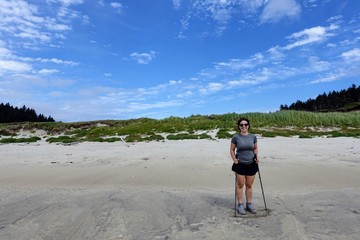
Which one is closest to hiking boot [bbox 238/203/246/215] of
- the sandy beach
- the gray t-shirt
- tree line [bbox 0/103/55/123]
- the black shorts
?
the sandy beach

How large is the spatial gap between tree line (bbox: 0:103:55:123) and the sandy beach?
6271 cm

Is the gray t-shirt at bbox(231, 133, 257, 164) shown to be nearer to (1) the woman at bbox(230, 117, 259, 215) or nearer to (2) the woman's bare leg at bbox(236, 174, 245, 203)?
(1) the woman at bbox(230, 117, 259, 215)

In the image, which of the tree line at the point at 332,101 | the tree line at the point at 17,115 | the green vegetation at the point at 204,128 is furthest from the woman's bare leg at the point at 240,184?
the tree line at the point at 332,101

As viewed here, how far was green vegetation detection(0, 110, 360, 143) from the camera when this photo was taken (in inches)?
914

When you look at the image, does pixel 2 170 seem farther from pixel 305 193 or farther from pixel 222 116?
pixel 222 116

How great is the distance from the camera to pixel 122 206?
24.1 ft

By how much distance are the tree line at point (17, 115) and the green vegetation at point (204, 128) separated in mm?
37274

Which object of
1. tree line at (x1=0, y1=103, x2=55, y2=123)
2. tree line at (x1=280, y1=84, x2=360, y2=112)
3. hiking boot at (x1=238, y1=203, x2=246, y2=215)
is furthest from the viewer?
tree line at (x1=280, y1=84, x2=360, y2=112)

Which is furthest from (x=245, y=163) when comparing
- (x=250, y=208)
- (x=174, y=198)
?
(x=174, y=198)

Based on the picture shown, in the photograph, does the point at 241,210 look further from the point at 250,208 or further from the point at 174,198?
the point at 174,198

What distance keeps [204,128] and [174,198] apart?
61.4 feet

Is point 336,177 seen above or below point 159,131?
below

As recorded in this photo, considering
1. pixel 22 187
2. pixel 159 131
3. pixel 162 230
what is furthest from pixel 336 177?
pixel 159 131

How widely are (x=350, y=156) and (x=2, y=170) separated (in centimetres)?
1292
